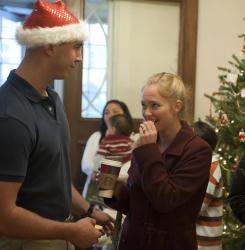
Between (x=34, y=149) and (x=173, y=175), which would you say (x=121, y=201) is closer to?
(x=173, y=175)

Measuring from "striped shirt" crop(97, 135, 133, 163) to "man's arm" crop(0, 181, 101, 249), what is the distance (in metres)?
1.99

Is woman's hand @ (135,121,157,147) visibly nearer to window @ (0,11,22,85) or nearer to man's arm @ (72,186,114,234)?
man's arm @ (72,186,114,234)

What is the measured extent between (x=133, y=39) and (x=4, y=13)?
4.29 feet

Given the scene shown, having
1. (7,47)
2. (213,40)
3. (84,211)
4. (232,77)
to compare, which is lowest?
(84,211)

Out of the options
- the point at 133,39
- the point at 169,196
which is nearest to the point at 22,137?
the point at 169,196

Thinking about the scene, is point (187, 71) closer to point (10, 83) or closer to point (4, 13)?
point (4, 13)

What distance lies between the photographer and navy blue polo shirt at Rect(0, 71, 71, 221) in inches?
49.9

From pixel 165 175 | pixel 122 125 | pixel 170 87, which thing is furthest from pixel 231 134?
pixel 165 175

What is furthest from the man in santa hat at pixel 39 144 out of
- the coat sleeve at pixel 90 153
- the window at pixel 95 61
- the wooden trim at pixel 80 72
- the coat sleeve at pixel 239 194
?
the window at pixel 95 61

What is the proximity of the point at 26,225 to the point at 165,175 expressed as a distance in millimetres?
527

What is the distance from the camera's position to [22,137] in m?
1.28

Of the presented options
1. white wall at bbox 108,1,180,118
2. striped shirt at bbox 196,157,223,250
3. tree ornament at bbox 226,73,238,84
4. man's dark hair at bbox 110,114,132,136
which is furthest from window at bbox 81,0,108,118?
striped shirt at bbox 196,157,223,250

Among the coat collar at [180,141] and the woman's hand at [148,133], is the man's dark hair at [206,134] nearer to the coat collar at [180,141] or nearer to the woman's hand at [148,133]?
the coat collar at [180,141]

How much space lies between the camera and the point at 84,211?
177cm
